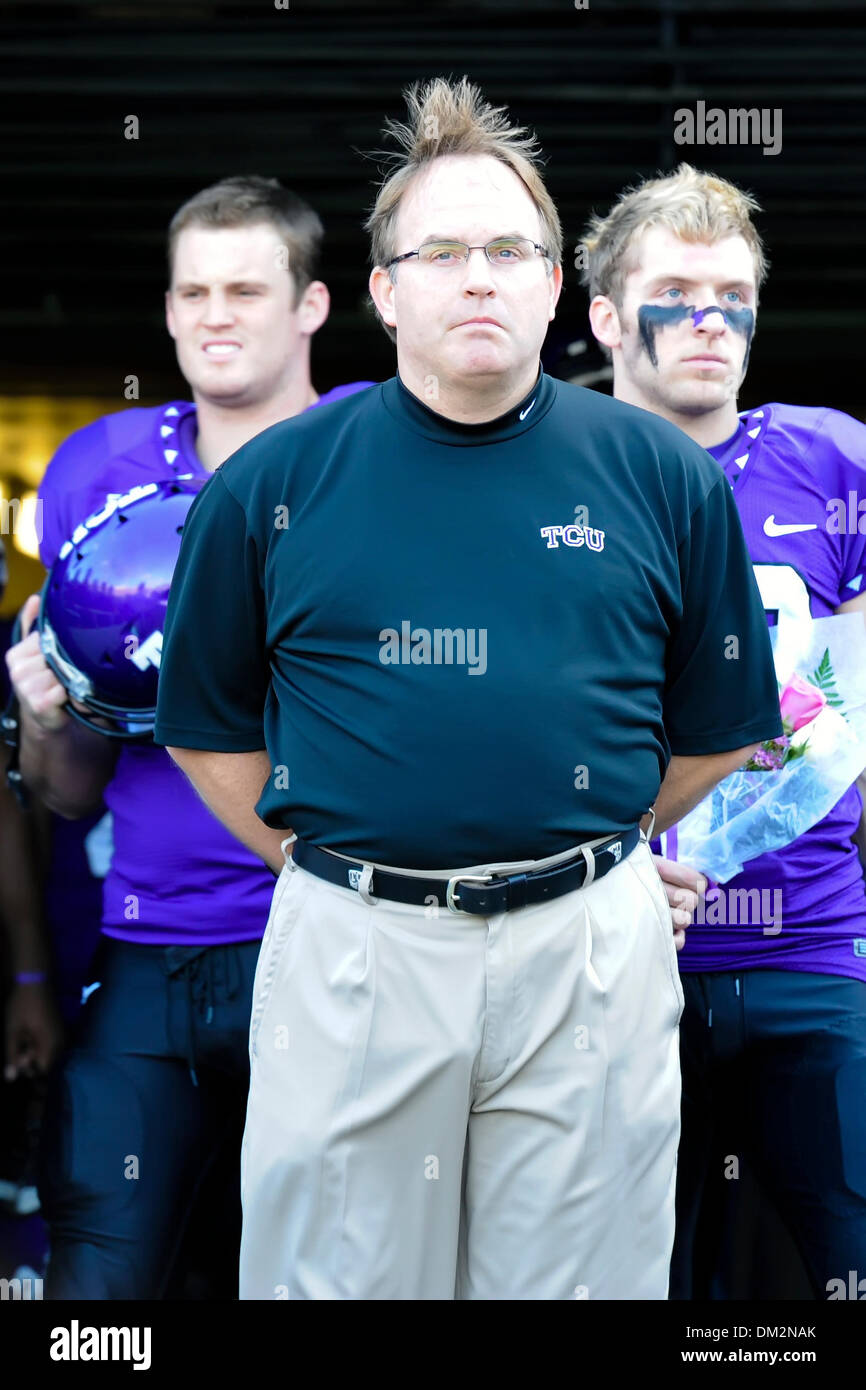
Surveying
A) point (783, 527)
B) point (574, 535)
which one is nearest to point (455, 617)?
point (574, 535)

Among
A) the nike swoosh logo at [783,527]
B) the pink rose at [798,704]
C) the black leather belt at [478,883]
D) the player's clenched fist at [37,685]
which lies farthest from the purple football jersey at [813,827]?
the player's clenched fist at [37,685]

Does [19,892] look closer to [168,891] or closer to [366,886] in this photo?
[168,891]

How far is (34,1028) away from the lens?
3461 millimetres


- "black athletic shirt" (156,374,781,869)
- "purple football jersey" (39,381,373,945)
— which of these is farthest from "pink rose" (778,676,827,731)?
"purple football jersey" (39,381,373,945)

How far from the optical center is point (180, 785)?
2.65 meters

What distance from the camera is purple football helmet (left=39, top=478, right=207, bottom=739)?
2420 millimetres

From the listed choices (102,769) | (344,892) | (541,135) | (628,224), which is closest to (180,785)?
(102,769)

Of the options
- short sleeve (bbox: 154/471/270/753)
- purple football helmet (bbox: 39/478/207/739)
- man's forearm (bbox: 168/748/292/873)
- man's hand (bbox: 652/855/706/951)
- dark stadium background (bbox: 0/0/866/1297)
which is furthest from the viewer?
dark stadium background (bbox: 0/0/866/1297)

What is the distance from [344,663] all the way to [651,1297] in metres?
0.87

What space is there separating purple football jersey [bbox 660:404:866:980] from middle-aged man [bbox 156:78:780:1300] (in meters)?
0.49

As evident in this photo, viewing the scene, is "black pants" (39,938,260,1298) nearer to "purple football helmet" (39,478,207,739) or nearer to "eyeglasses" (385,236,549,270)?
"purple football helmet" (39,478,207,739)

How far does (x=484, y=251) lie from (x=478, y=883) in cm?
76

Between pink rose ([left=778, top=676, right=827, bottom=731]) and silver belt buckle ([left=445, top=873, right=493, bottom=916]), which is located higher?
pink rose ([left=778, top=676, right=827, bottom=731])

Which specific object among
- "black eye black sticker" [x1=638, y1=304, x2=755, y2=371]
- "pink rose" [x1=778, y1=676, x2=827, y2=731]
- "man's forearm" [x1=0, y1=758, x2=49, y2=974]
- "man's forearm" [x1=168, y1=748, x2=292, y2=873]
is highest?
"black eye black sticker" [x1=638, y1=304, x2=755, y2=371]
